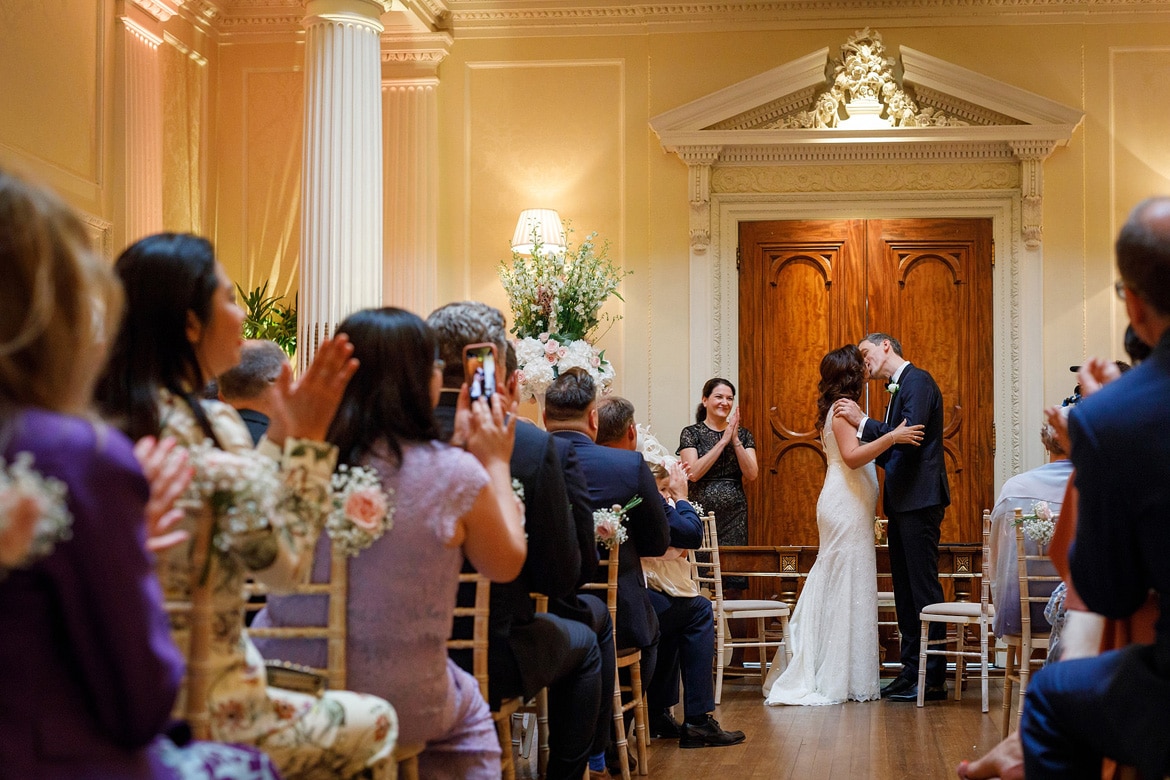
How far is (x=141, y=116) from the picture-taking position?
26.0 feet

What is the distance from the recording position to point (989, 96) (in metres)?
8.32

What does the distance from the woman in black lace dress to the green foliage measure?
2767mm

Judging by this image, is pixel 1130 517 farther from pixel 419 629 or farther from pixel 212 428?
pixel 212 428

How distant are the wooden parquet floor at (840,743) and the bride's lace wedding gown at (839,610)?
5.1 inches

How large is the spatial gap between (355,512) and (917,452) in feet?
15.8

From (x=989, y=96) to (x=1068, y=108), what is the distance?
50 centimetres

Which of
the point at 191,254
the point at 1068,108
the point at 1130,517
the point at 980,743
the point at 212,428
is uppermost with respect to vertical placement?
the point at 1068,108

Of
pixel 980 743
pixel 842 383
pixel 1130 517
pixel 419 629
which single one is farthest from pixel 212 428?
pixel 842 383

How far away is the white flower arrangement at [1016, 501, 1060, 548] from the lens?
4949 mm

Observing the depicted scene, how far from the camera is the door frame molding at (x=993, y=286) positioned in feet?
27.8

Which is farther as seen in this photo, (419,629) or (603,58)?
(603,58)

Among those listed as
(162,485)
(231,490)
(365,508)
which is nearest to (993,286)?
(365,508)

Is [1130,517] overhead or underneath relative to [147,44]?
underneath

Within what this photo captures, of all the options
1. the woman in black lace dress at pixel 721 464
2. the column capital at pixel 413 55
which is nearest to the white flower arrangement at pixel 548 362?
the woman in black lace dress at pixel 721 464
